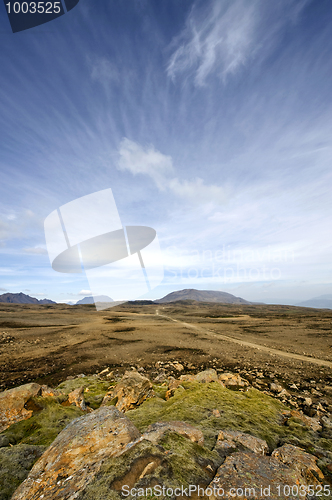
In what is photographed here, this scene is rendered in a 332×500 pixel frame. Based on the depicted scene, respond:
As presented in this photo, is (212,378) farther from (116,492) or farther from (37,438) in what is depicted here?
(116,492)

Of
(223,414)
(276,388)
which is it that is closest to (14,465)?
(223,414)

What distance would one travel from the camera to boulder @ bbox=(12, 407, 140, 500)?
3.35m

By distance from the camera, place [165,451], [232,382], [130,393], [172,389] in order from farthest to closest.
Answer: [232,382], [172,389], [130,393], [165,451]

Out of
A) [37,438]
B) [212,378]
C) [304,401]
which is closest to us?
[37,438]

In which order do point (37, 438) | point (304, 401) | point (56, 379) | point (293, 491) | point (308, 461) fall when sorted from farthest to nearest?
point (56, 379) → point (304, 401) → point (37, 438) → point (308, 461) → point (293, 491)

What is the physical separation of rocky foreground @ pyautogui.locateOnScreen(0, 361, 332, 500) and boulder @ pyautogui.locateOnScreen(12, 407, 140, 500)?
21 mm

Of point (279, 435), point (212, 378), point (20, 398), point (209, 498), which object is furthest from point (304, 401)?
point (20, 398)

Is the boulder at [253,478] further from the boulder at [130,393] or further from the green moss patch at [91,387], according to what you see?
the green moss patch at [91,387]

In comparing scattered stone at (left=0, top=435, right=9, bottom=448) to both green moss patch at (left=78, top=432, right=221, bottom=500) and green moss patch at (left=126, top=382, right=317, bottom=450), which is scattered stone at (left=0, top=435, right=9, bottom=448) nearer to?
green moss patch at (left=126, top=382, right=317, bottom=450)

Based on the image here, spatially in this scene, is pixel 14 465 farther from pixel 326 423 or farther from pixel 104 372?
pixel 104 372

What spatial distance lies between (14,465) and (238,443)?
5.38 metres

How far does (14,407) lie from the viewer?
6961mm

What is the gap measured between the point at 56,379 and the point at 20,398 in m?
9.07

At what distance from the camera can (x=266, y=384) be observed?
43.5 ft
